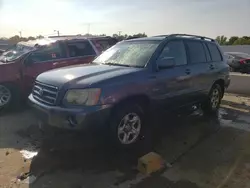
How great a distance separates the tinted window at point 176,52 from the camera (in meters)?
4.99

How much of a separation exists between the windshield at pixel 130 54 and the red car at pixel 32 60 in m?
2.12

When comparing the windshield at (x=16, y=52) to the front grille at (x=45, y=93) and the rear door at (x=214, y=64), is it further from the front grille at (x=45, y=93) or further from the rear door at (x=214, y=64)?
the rear door at (x=214, y=64)

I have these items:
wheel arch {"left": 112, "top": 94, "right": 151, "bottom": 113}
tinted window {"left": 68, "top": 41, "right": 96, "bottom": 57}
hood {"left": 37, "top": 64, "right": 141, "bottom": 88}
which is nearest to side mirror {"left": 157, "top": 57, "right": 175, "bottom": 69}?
hood {"left": 37, "top": 64, "right": 141, "bottom": 88}

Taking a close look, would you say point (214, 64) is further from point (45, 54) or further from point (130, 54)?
point (45, 54)

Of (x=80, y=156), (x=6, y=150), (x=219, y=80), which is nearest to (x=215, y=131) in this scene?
(x=219, y=80)

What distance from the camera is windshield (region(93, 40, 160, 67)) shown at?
475 centimetres

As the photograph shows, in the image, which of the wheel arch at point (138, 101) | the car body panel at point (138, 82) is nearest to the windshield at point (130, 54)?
the car body panel at point (138, 82)

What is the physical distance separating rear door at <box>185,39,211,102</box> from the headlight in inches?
91.5

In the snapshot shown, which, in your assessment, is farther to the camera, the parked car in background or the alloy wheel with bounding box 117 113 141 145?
the parked car in background

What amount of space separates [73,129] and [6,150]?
4.94 ft

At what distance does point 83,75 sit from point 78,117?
73 centimetres

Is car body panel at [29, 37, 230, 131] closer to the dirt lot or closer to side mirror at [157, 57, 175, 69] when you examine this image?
side mirror at [157, 57, 175, 69]

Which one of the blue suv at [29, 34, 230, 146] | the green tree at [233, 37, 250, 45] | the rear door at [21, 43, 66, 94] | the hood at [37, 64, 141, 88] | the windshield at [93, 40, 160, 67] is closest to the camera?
the blue suv at [29, 34, 230, 146]

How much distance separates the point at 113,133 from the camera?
156 inches
